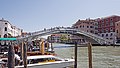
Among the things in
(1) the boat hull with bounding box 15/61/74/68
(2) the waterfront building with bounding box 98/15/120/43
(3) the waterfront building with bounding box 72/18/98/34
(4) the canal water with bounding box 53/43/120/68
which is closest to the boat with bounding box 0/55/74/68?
(1) the boat hull with bounding box 15/61/74/68

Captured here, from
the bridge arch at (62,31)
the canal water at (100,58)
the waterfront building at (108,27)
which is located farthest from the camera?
the waterfront building at (108,27)

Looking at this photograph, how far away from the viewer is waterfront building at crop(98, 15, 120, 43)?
4454cm

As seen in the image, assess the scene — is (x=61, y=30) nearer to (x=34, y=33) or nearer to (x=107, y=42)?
(x=34, y=33)

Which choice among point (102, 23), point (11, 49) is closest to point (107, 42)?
point (102, 23)

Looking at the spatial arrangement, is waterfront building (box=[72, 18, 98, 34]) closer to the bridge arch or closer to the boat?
the bridge arch

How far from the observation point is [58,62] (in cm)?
903

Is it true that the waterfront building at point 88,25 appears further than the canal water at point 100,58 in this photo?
Yes

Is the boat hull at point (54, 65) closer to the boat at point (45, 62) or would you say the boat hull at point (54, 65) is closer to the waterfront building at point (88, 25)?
the boat at point (45, 62)

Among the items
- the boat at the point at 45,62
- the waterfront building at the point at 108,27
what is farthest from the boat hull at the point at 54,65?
the waterfront building at the point at 108,27

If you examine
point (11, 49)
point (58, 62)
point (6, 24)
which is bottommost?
point (58, 62)

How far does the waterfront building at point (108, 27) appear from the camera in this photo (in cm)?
4454

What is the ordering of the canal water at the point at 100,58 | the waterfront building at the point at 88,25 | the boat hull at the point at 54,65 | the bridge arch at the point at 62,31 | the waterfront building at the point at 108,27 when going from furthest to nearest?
1. the waterfront building at the point at 88,25
2. the waterfront building at the point at 108,27
3. the bridge arch at the point at 62,31
4. the canal water at the point at 100,58
5. the boat hull at the point at 54,65

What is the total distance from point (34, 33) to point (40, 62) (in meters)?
16.7

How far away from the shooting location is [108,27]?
152 ft
